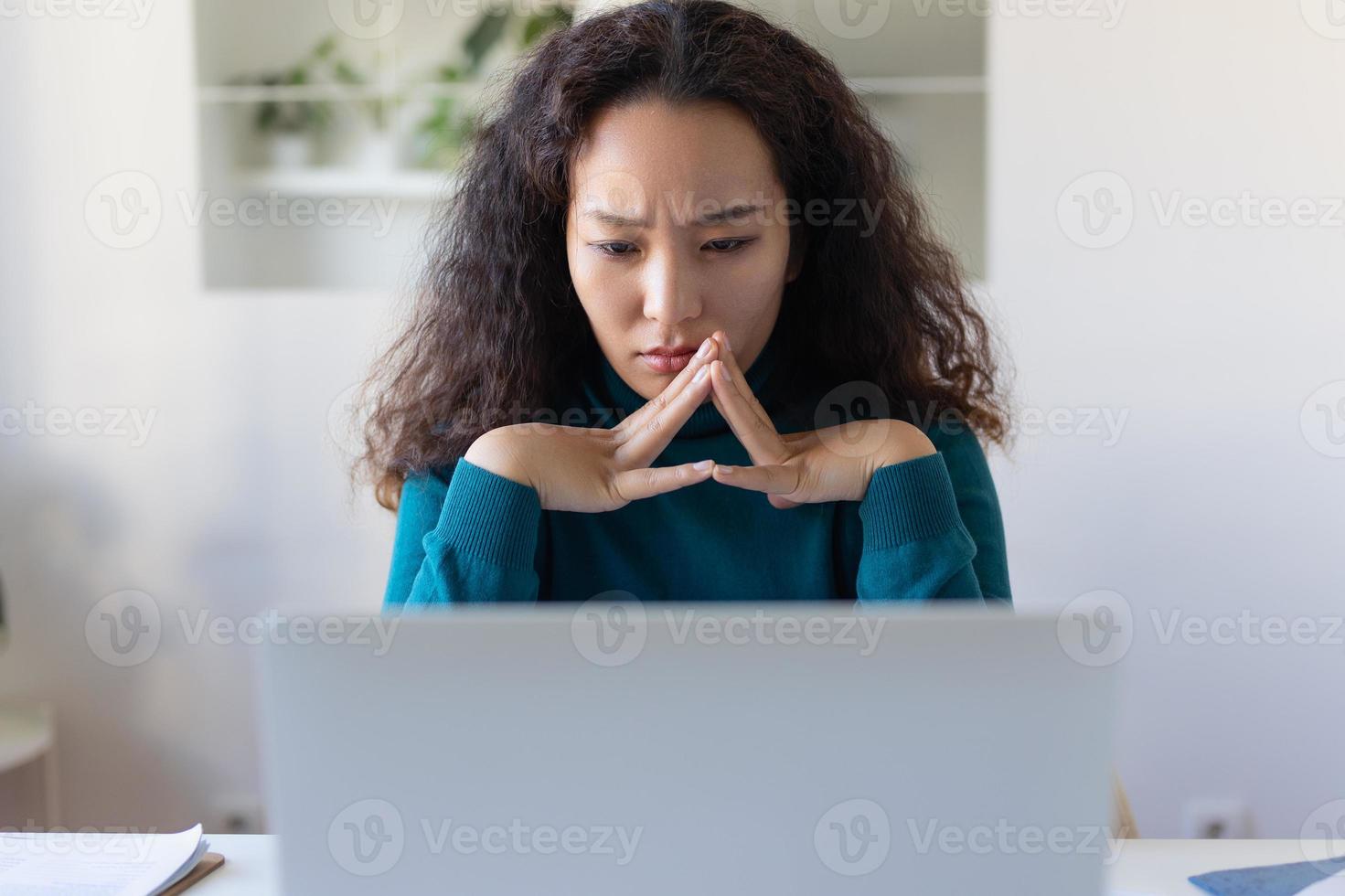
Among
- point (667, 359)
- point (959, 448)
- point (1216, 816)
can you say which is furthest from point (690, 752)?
point (1216, 816)

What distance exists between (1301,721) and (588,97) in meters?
1.88

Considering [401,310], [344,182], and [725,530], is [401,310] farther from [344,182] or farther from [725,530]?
[725,530]

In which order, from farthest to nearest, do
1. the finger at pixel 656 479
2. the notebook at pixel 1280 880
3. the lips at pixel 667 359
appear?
the lips at pixel 667 359 < the finger at pixel 656 479 < the notebook at pixel 1280 880

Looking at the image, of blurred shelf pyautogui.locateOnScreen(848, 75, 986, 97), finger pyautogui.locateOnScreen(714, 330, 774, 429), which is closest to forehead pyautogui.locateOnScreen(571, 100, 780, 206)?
finger pyautogui.locateOnScreen(714, 330, 774, 429)

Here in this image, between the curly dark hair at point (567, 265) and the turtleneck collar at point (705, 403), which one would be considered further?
the turtleneck collar at point (705, 403)

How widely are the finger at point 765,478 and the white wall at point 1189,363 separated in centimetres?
122

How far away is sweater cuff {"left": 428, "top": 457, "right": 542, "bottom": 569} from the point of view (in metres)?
1.20

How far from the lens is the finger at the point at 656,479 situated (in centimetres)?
116

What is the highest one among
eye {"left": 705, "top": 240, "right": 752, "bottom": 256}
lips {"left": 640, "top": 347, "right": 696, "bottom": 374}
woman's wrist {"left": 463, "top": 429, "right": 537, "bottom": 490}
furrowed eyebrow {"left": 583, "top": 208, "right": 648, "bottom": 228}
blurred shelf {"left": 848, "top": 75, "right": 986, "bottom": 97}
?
blurred shelf {"left": 848, "top": 75, "right": 986, "bottom": 97}

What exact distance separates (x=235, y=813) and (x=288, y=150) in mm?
1388

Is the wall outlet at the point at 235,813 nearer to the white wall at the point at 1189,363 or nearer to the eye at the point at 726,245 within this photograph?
the white wall at the point at 1189,363

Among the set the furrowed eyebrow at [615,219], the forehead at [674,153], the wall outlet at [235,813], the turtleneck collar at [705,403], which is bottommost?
the wall outlet at [235,813]

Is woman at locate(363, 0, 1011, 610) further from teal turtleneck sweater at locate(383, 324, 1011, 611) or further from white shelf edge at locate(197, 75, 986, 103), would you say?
white shelf edge at locate(197, 75, 986, 103)

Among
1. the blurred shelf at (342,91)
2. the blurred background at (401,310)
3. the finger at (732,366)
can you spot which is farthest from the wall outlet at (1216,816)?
the blurred shelf at (342,91)
